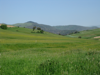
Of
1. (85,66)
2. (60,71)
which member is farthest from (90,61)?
(60,71)

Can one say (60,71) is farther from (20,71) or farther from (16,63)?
(16,63)

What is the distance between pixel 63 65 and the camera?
21.9 ft

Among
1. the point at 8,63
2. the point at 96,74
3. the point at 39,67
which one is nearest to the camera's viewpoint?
the point at 96,74

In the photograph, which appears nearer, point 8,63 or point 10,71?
point 10,71

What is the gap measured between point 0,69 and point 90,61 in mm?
5573

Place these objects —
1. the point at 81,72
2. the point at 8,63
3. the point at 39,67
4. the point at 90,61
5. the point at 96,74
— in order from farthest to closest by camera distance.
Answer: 1. the point at 8,63
2. the point at 90,61
3. the point at 39,67
4. the point at 81,72
5. the point at 96,74

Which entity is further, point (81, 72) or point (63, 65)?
point (63, 65)

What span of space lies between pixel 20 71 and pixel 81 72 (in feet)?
11.1

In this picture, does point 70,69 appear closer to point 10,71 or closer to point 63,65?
point 63,65

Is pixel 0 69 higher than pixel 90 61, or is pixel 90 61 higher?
pixel 90 61

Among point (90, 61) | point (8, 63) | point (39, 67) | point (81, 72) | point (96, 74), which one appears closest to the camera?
point (96, 74)

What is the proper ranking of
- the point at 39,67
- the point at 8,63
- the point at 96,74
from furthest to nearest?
the point at 8,63 < the point at 39,67 < the point at 96,74

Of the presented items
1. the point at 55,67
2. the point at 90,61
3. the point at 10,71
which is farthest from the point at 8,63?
the point at 90,61

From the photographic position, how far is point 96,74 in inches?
221
